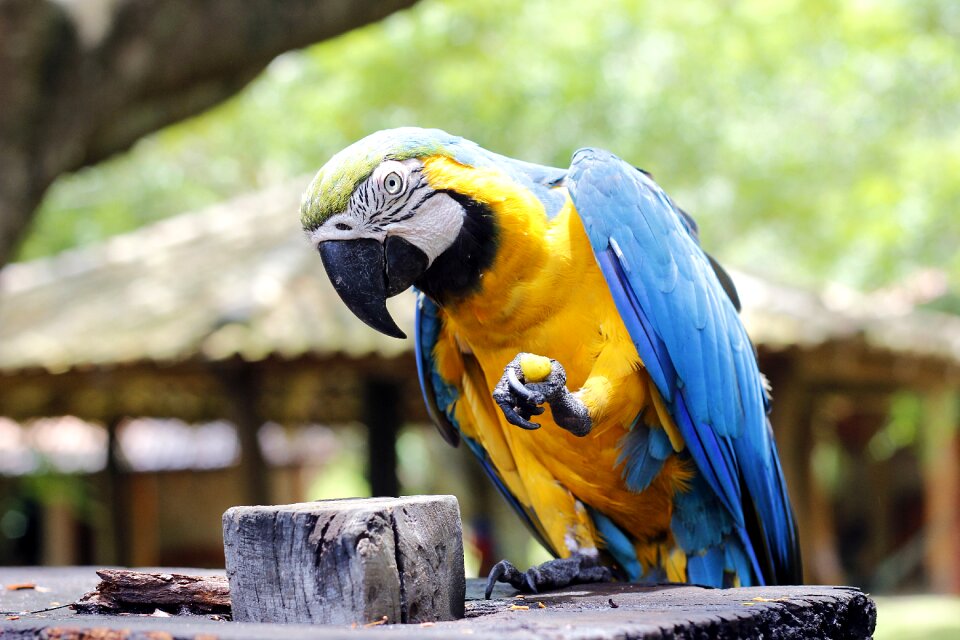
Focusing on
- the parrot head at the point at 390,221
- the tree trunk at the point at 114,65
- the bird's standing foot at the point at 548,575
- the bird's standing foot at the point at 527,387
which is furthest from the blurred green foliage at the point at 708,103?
the bird's standing foot at the point at 527,387

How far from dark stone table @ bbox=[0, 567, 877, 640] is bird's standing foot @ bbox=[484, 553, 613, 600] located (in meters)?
0.04

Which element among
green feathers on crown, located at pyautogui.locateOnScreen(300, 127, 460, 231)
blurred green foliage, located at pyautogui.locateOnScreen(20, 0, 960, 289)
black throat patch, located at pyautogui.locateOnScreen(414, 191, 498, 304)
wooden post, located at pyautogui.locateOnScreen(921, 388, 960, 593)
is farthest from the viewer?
wooden post, located at pyautogui.locateOnScreen(921, 388, 960, 593)

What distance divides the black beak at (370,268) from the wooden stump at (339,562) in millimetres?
567

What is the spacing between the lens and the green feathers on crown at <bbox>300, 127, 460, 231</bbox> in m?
2.11

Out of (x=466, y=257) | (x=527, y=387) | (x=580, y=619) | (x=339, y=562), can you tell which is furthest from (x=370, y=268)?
(x=580, y=619)

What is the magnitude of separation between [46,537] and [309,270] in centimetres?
661

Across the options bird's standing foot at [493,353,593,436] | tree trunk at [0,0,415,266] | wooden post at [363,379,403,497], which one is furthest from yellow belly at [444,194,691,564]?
Result: wooden post at [363,379,403,497]

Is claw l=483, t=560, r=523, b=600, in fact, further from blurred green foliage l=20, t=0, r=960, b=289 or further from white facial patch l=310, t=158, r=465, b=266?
blurred green foliage l=20, t=0, r=960, b=289

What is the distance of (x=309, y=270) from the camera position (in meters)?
6.37

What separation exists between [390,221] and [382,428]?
16.7 ft

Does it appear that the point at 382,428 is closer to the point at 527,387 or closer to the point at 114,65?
the point at 114,65

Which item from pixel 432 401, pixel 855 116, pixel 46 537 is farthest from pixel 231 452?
pixel 432 401

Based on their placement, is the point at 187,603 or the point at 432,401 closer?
the point at 187,603

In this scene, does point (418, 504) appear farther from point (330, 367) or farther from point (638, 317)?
point (330, 367)
